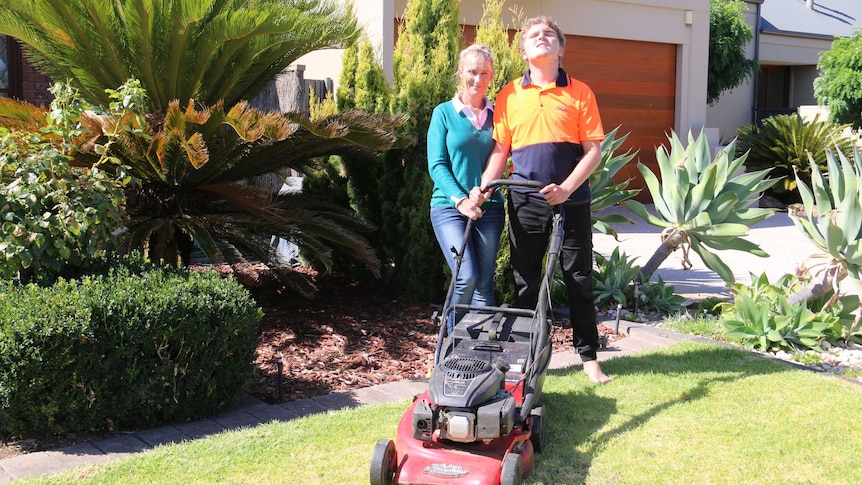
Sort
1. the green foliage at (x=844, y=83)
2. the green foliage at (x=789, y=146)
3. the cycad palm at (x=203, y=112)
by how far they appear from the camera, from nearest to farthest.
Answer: the cycad palm at (x=203, y=112) < the green foliage at (x=789, y=146) < the green foliage at (x=844, y=83)

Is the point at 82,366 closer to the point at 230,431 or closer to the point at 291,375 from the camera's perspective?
the point at 230,431

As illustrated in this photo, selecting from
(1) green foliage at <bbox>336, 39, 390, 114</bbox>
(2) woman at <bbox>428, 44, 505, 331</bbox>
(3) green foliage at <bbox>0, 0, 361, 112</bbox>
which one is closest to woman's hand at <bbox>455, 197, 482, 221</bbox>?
(2) woman at <bbox>428, 44, 505, 331</bbox>

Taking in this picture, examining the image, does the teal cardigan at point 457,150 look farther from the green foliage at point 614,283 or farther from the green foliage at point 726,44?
the green foliage at point 726,44

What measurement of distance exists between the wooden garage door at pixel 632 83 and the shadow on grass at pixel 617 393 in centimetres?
791

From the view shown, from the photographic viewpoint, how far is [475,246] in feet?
15.9

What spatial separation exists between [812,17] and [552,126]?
868 inches

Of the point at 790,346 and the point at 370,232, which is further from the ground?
the point at 370,232

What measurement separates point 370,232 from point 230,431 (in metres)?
2.92

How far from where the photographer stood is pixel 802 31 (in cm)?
2116

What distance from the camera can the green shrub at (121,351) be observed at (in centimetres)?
385

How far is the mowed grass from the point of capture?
369 centimetres

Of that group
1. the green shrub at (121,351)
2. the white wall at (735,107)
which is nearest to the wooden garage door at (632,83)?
the white wall at (735,107)

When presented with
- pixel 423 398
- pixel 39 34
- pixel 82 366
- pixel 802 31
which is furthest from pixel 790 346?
pixel 802 31

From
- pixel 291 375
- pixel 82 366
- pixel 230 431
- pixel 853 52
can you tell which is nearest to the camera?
pixel 82 366
